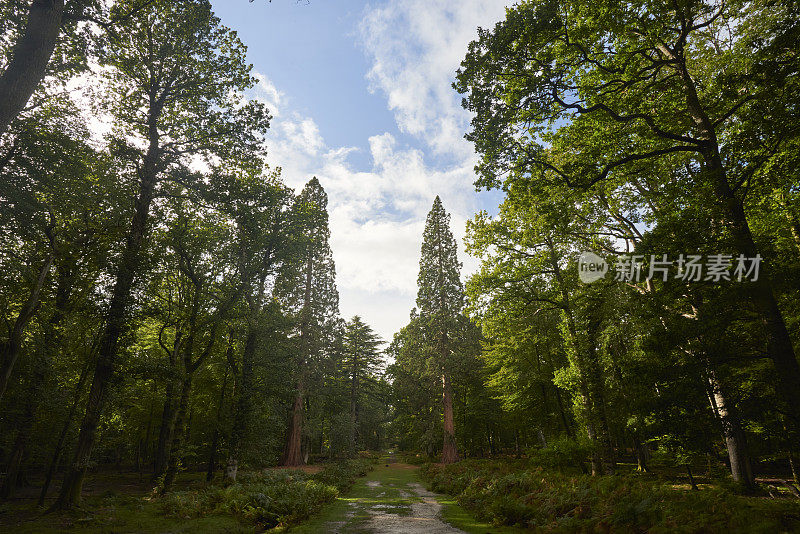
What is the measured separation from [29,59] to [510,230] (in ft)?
56.4

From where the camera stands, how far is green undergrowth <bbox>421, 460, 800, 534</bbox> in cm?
525

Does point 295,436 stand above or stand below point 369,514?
above

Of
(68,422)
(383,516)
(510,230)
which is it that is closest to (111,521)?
(383,516)

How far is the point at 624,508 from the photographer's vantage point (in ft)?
22.0

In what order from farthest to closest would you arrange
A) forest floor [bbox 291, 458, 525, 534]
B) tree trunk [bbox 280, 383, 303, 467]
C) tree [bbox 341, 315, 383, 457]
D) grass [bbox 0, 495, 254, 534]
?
tree [bbox 341, 315, 383, 457], tree trunk [bbox 280, 383, 303, 467], forest floor [bbox 291, 458, 525, 534], grass [bbox 0, 495, 254, 534]

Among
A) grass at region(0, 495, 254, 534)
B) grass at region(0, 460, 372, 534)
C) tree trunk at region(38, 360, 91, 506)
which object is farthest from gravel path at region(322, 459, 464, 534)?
tree trunk at region(38, 360, 91, 506)

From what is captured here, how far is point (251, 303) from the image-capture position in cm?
1866

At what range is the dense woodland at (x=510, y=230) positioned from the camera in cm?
698

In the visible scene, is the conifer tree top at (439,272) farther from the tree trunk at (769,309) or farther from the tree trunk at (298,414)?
the tree trunk at (769,309)

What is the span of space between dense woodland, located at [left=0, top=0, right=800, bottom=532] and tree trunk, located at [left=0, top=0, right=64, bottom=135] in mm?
40

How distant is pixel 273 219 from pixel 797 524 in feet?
66.9

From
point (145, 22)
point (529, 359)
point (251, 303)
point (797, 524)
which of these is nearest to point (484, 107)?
point (797, 524)

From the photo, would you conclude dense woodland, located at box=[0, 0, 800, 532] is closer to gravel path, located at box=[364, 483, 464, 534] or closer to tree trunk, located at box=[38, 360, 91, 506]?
tree trunk, located at box=[38, 360, 91, 506]

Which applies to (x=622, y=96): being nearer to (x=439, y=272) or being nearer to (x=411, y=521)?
(x=411, y=521)
